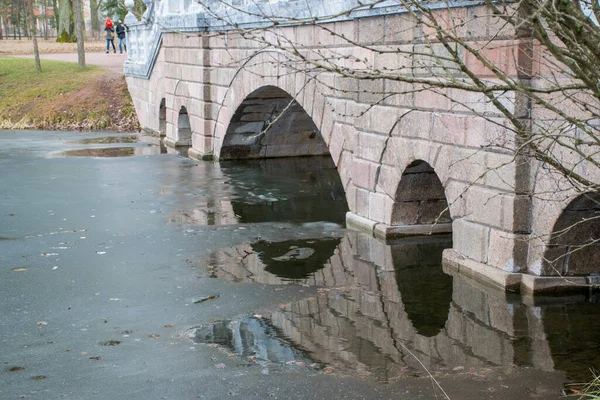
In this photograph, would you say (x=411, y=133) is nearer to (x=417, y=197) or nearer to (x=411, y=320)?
(x=417, y=197)

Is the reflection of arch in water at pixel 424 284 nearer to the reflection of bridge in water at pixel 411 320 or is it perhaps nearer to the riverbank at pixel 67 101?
the reflection of bridge in water at pixel 411 320

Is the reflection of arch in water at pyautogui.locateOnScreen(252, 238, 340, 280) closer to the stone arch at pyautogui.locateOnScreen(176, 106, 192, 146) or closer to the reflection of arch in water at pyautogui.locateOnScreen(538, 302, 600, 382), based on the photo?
the reflection of arch in water at pyautogui.locateOnScreen(538, 302, 600, 382)

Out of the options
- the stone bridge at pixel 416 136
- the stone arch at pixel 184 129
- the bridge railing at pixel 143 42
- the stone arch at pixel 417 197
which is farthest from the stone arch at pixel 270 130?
the stone arch at pixel 417 197

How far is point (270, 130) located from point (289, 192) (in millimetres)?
4123

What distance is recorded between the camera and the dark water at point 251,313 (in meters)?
6.06

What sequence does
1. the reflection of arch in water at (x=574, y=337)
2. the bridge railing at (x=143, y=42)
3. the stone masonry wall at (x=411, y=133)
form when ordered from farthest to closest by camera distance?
the bridge railing at (x=143, y=42)
the stone masonry wall at (x=411, y=133)
the reflection of arch in water at (x=574, y=337)

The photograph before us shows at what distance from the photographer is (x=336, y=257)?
31.7 ft

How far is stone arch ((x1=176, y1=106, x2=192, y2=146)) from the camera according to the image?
20.2 m

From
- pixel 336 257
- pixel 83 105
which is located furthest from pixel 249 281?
pixel 83 105

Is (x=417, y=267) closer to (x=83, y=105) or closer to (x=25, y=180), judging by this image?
(x=25, y=180)

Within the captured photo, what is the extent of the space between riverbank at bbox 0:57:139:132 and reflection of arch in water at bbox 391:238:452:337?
1633 centimetres

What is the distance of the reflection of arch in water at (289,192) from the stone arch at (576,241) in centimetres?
402

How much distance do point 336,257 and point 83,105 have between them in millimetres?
18449

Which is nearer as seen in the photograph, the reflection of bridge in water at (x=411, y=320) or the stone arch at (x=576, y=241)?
the reflection of bridge in water at (x=411, y=320)
